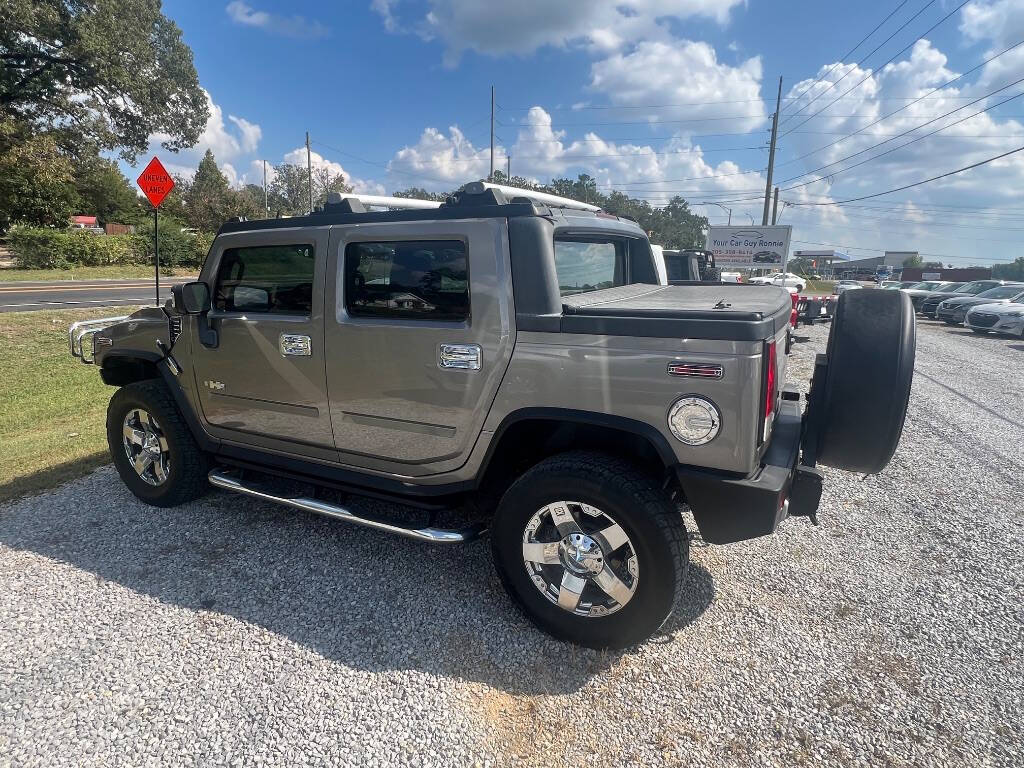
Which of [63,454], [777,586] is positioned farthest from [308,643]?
[63,454]

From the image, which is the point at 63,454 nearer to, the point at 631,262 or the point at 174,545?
the point at 174,545

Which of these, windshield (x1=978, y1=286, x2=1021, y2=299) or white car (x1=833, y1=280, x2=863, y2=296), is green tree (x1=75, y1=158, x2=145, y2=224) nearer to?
white car (x1=833, y1=280, x2=863, y2=296)

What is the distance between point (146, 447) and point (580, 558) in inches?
124

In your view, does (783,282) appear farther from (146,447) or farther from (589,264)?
(146,447)

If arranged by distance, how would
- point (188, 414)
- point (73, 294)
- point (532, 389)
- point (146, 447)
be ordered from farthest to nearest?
point (73, 294) → point (146, 447) → point (188, 414) → point (532, 389)

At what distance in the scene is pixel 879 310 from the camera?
8.47 feet

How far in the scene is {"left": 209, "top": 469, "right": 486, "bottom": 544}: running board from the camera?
9.27 ft

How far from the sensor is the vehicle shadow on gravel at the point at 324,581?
2615 mm

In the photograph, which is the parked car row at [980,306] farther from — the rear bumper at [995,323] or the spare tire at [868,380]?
the spare tire at [868,380]

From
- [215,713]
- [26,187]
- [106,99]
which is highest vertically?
[106,99]

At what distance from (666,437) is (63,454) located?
5.45 metres

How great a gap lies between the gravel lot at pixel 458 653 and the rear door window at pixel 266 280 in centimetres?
143

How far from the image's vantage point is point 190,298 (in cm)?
340

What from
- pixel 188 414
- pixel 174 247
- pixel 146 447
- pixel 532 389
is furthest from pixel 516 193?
pixel 174 247
